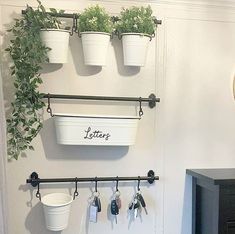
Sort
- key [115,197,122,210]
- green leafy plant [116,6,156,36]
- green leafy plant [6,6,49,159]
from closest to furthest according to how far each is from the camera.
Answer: green leafy plant [6,6,49,159] < green leafy plant [116,6,156,36] < key [115,197,122,210]

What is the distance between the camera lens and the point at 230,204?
140cm

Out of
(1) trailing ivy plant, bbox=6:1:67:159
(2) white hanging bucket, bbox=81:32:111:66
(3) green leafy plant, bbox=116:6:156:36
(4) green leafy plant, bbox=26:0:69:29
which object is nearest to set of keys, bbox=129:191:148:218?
(1) trailing ivy plant, bbox=6:1:67:159

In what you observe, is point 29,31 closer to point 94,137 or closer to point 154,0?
point 94,137

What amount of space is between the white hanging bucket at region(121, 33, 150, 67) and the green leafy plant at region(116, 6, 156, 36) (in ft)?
0.09

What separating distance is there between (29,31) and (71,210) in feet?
3.17

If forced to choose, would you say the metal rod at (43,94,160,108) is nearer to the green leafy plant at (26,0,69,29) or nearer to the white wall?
the white wall

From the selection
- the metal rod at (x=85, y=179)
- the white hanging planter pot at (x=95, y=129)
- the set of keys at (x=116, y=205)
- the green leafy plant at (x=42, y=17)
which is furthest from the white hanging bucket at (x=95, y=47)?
the set of keys at (x=116, y=205)

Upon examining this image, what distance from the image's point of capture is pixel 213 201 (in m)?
1.47

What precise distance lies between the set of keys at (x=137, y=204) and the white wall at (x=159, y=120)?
0.04 meters

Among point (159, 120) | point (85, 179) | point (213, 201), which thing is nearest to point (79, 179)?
point (85, 179)

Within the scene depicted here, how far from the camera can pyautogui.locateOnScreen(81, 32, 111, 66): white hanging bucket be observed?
1.45 metres

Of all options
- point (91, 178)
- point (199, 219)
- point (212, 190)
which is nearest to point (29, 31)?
point (91, 178)

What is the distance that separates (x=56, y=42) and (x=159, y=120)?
2.32 feet

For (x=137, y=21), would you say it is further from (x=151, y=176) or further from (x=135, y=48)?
(x=151, y=176)
